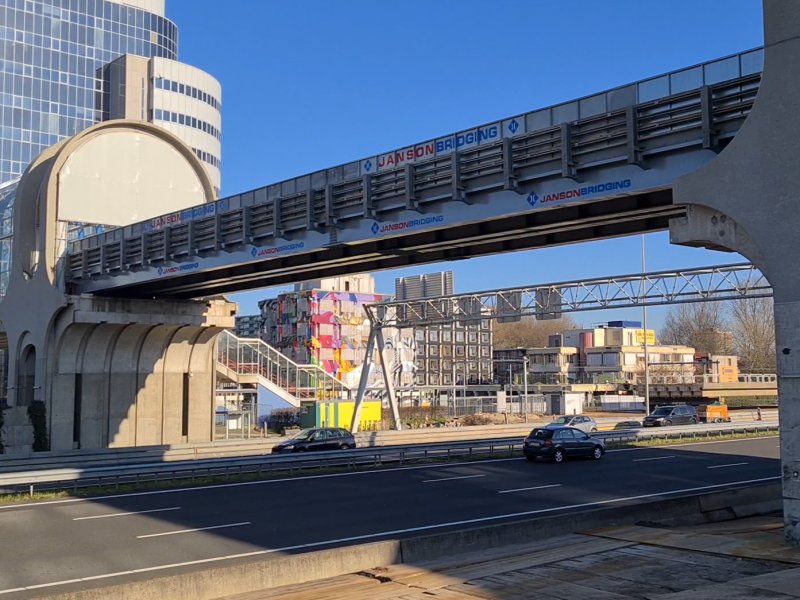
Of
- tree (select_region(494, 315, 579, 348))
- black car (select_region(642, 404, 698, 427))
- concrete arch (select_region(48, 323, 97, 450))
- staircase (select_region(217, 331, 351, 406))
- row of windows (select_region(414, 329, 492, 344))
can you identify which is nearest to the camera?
concrete arch (select_region(48, 323, 97, 450))

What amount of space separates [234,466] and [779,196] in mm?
19080

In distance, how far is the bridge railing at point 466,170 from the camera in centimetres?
1692

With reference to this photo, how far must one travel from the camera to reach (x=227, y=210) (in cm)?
3081

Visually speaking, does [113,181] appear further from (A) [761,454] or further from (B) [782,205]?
(B) [782,205]

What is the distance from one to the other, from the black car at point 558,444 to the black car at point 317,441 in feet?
25.6

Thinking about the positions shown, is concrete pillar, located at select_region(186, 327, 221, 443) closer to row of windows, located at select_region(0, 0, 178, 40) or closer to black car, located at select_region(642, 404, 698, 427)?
black car, located at select_region(642, 404, 698, 427)

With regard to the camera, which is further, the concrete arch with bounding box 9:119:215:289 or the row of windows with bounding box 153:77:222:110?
the row of windows with bounding box 153:77:222:110

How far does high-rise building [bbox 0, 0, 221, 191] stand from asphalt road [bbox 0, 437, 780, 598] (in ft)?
285

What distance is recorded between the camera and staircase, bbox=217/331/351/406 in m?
57.8

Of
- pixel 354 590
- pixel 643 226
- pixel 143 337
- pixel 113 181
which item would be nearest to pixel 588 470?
pixel 643 226

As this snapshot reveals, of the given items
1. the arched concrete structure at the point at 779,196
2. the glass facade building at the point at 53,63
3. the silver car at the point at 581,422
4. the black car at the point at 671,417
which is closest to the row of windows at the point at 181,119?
the glass facade building at the point at 53,63

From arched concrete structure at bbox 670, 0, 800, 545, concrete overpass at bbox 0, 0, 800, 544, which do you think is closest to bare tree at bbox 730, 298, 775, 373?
concrete overpass at bbox 0, 0, 800, 544

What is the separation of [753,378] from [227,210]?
253ft

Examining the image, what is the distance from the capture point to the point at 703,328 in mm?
128250
